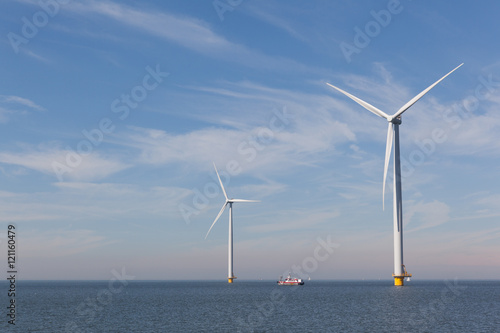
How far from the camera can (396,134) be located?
166500 millimetres

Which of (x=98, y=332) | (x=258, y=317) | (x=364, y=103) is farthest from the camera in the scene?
(x=364, y=103)

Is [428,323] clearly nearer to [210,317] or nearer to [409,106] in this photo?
[210,317]

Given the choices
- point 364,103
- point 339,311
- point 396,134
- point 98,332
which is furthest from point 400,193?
point 98,332

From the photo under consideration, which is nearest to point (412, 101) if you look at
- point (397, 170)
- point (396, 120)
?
point (396, 120)

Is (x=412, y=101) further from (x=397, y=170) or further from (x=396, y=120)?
(x=397, y=170)

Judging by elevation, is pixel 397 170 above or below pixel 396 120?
below

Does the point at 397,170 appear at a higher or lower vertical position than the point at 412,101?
lower

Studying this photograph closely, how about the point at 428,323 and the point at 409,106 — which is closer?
the point at 428,323

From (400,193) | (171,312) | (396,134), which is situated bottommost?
(171,312)

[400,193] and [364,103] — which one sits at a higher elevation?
[364,103]

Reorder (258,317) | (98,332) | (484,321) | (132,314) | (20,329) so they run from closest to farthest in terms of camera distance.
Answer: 1. (98,332)
2. (20,329)
3. (484,321)
4. (258,317)
5. (132,314)

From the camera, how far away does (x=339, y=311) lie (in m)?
119

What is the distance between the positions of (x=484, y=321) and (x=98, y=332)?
69873 mm

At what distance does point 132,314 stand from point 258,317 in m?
31.1
